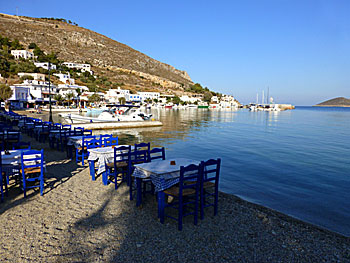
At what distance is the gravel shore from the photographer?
4.52 m

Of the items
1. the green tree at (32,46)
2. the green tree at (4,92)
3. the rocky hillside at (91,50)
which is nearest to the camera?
the green tree at (4,92)

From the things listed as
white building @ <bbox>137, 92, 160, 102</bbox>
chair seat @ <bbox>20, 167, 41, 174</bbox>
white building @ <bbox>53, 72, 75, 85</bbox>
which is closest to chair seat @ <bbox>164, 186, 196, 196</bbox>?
chair seat @ <bbox>20, 167, 41, 174</bbox>

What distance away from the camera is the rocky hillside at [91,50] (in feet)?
474

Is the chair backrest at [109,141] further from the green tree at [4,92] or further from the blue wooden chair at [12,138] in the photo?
the green tree at [4,92]

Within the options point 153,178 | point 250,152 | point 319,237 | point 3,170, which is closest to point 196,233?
point 153,178

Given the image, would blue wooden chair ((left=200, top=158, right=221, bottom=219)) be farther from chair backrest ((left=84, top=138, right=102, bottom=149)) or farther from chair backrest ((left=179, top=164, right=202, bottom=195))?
chair backrest ((left=84, top=138, right=102, bottom=149))

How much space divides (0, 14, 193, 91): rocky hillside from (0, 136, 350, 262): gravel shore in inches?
5565

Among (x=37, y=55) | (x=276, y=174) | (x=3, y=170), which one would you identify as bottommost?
(x=276, y=174)

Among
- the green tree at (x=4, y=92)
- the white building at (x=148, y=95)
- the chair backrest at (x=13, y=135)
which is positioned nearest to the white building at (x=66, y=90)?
the green tree at (x=4, y=92)

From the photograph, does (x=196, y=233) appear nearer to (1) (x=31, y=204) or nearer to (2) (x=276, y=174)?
(1) (x=31, y=204)

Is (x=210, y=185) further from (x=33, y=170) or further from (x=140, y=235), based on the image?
(x=33, y=170)

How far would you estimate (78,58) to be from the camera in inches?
5984

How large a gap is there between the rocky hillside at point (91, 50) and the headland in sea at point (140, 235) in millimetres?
141304

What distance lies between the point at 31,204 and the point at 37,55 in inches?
5329
